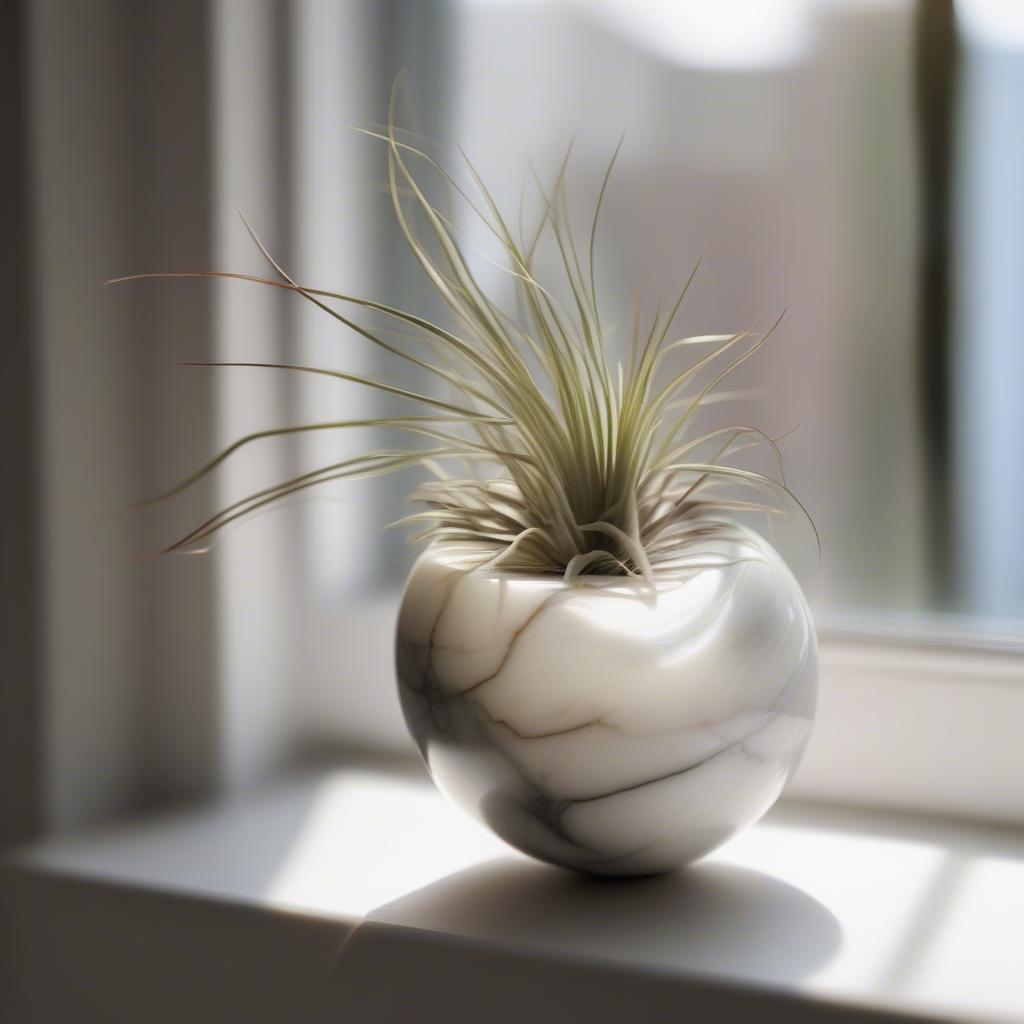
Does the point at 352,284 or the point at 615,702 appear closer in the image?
the point at 615,702

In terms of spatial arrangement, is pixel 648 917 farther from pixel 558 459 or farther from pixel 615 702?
pixel 558 459

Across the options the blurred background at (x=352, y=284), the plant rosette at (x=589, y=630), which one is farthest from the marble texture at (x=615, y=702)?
the blurred background at (x=352, y=284)

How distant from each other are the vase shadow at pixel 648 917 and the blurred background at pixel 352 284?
0.93 ft

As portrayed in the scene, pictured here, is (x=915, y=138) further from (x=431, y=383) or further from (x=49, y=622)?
(x=49, y=622)

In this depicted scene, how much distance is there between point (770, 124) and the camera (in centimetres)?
97

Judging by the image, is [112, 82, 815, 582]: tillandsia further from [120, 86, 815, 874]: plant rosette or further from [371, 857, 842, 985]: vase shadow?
[371, 857, 842, 985]: vase shadow

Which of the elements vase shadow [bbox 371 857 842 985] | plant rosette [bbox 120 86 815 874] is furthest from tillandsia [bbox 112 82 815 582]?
vase shadow [bbox 371 857 842 985]

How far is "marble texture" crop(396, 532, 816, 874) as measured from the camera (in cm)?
64

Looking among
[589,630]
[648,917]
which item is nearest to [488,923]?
[648,917]

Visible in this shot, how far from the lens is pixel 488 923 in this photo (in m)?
0.71

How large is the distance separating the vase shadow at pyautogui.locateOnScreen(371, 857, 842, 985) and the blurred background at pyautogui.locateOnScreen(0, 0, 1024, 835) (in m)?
0.28

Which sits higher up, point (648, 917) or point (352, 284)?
point (352, 284)

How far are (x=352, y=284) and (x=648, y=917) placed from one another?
0.63 m

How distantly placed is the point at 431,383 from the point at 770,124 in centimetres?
36
